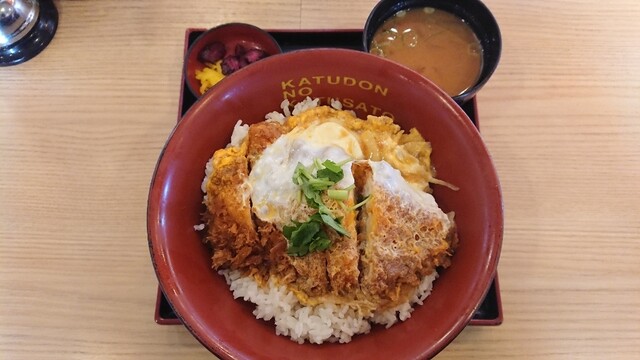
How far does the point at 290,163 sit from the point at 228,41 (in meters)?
0.71

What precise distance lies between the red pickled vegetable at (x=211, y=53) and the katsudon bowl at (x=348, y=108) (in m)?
0.37

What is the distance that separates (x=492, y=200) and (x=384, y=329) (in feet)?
1.56

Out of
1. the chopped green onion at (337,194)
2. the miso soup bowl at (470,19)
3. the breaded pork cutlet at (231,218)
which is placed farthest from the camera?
the miso soup bowl at (470,19)

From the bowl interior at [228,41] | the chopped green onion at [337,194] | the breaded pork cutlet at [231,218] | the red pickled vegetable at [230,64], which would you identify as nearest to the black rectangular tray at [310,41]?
the bowl interior at [228,41]

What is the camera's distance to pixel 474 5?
1.91 m

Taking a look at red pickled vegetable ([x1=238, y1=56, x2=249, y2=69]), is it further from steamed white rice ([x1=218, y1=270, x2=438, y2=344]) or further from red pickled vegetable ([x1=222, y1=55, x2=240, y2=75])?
steamed white rice ([x1=218, y1=270, x2=438, y2=344])

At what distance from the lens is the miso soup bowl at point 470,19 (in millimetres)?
1860

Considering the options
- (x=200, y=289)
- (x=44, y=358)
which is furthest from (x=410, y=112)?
(x=44, y=358)

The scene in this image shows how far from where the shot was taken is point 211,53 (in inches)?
76.9

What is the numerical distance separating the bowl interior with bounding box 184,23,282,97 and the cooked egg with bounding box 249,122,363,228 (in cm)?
47

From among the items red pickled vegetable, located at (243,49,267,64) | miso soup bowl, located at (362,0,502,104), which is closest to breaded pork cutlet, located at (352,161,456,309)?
miso soup bowl, located at (362,0,502,104)

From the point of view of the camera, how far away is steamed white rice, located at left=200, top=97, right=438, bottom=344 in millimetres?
1491

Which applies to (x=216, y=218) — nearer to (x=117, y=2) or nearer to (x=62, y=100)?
(x=62, y=100)

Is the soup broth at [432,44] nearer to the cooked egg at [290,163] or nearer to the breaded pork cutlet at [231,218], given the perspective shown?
the cooked egg at [290,163]
